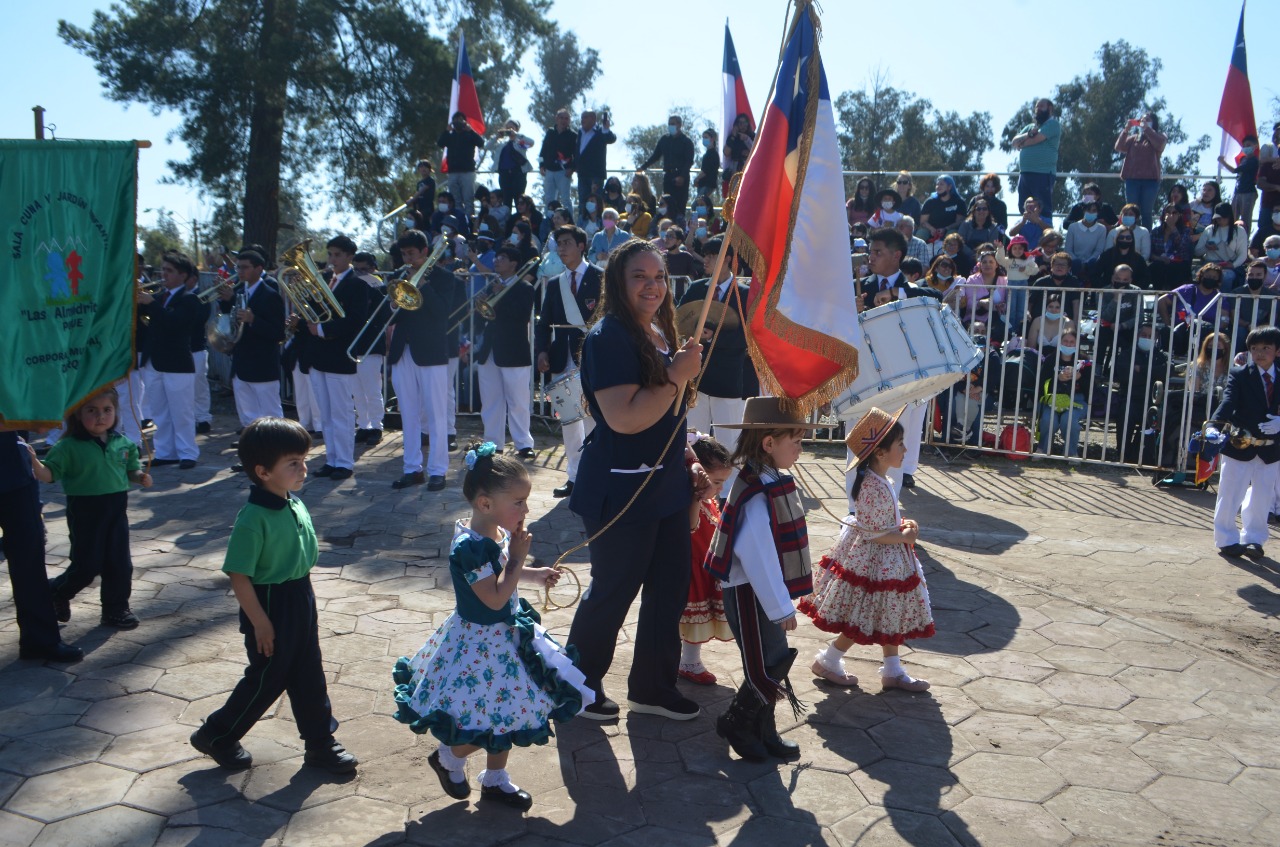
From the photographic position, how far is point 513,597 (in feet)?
12.8

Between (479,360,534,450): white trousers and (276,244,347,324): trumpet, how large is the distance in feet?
4.64

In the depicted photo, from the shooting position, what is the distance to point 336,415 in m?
9.77

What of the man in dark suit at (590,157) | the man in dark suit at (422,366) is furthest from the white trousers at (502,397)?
the man in dark suit at (590,157)

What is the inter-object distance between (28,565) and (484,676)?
2655 millimetres

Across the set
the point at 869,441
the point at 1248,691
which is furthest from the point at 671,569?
the point at 1248,691

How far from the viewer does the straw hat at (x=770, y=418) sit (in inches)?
171

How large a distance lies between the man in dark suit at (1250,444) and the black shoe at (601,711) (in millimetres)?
5106

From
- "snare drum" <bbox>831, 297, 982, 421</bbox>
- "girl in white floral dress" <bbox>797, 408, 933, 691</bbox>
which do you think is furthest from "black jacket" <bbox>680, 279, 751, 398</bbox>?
"girl in white floral dress" <bbox>797, 408, 933, 691</bbox>

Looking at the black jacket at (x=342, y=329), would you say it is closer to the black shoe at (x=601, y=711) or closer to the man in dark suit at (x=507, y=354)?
the man in dark suit at (x=507, y=354)

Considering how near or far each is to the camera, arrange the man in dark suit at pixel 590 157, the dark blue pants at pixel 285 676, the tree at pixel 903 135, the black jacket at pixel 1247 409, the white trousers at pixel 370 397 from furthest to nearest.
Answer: the tree at pixel 903 135, the man in dark suit at pixel 590 157, the white trousers at pixel 370 397, the black jacket at pixel 1247 409, the dark blue pants at pixel 285 676

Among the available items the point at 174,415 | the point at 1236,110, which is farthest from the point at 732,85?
the point at 174,415

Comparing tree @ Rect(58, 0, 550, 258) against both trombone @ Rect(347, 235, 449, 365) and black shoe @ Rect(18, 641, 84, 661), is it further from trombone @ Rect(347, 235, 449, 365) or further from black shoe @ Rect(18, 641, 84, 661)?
black shoe @ Rect(18, 641, 84, 661)

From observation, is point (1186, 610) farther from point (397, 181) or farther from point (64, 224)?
point (397, 181)

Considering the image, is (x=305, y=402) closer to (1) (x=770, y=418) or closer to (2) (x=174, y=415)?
(2) (x=174, y=415)
